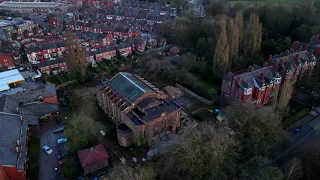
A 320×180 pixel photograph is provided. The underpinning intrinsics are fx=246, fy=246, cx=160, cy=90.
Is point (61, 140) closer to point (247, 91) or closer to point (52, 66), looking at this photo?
point (52, 66)

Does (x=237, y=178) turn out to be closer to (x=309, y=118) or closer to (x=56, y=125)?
(x=309, y=118)

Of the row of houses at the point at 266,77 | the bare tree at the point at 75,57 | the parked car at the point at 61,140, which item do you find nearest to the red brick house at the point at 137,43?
the bare tree at the point at 75,57

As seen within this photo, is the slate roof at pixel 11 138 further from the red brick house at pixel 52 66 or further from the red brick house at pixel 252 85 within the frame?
the red brick house at pixel 252 85

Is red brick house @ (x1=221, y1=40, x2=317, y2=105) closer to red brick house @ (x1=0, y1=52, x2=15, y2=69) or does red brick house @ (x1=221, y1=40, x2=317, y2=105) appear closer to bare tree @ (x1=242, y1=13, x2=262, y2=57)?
bare tree @ (x1=242, y1=13, x2=262, y2=57)

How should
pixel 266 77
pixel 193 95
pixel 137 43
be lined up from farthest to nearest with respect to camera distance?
1. pixel 137 43
2. pixel 193 95
3. pixel 266 77

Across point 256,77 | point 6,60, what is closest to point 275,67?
point 256,77
